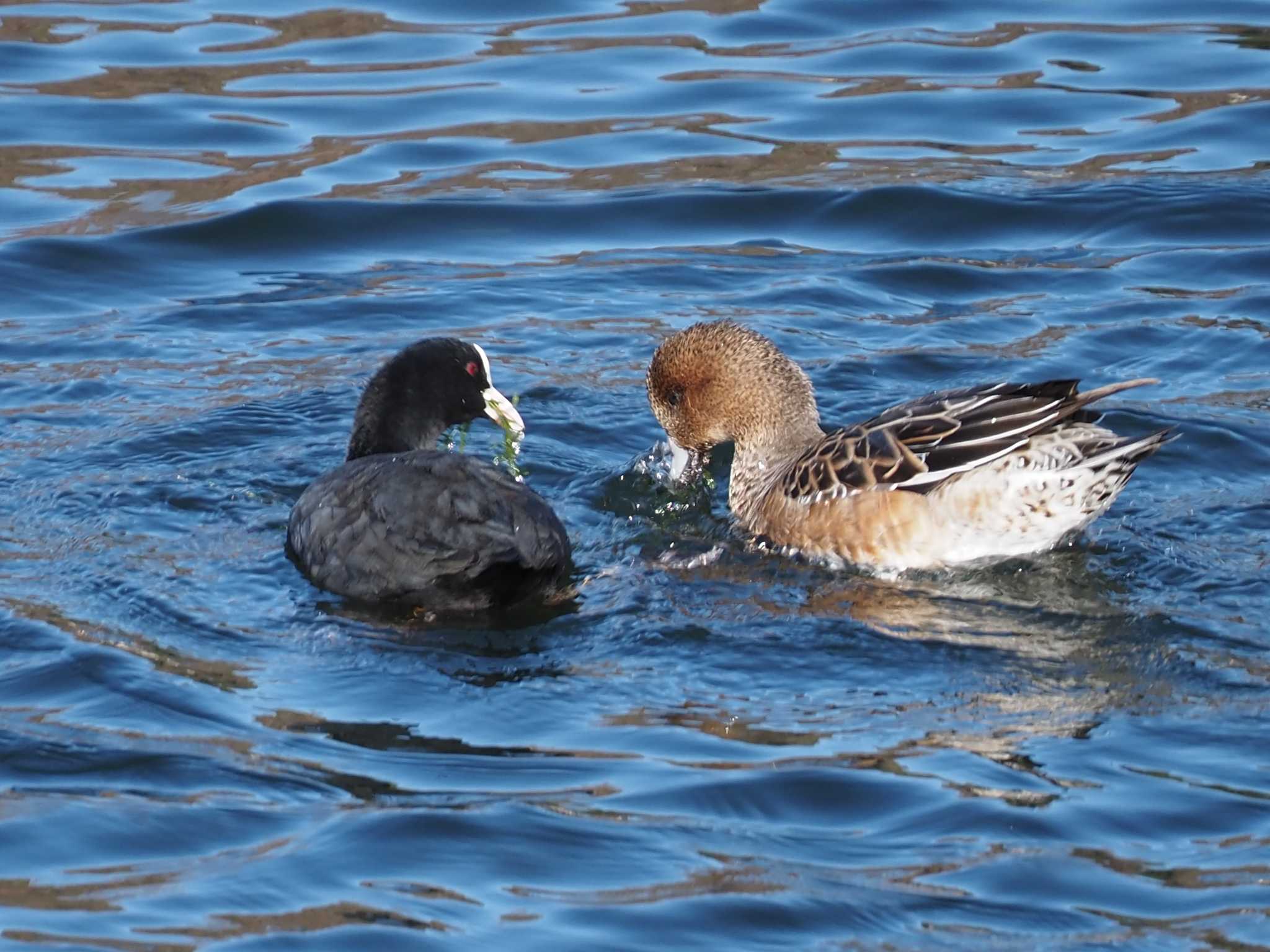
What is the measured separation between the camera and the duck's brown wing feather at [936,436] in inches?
316

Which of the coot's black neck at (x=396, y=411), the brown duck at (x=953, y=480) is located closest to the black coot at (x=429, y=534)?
the coot's black neck at (x=396, y=411)

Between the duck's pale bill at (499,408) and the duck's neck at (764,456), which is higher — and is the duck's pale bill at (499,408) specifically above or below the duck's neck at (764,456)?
above

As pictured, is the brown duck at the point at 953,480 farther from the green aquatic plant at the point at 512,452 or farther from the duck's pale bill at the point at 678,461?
the green aquatic plant at the point at 512,452

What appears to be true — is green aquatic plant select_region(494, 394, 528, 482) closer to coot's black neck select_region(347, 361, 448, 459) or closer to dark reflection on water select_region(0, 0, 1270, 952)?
dark reflection on water select_region(0, 0, 1270, 952)

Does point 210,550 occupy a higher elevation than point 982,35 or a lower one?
lower

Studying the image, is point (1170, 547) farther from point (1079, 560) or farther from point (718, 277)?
point (718, 277)

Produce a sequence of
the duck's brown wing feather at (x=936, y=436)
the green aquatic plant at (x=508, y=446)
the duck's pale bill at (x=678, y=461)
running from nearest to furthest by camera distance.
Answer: the duck's brown wing feather at (x=936, y=436) → the green aquatic plant at (x=508, y=446) → the duck's pale bill at (x=678, y=461)

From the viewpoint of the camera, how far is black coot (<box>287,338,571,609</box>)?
7695mm

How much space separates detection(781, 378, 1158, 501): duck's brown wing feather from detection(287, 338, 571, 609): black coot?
130 cm

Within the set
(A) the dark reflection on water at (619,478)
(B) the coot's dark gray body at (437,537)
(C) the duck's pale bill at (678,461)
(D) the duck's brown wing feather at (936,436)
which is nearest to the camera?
(A) the dark reflection on water at (619,478)

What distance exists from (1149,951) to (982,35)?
1231 centimetres

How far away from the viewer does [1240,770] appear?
20.7 feet

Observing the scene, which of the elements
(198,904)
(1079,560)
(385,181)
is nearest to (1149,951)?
(198,904)

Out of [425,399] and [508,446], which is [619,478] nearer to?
[508,446]
